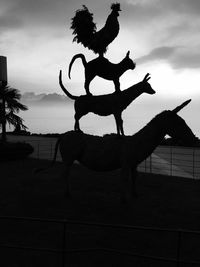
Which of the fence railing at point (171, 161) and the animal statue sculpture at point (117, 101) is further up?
the animal statue sculpture at point (117, 101)

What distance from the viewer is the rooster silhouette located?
44.1 feet

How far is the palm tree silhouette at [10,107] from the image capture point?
27.5 metres

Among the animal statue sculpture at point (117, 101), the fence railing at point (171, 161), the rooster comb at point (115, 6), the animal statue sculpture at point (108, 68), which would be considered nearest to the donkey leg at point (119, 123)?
the animal statue sculpture at point (117, 101)

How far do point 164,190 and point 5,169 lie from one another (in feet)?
31.6

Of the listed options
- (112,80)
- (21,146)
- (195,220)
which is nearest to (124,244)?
(195,220)

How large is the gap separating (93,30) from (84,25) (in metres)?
0.39

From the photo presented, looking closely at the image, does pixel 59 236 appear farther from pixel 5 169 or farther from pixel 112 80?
pixel 5 169

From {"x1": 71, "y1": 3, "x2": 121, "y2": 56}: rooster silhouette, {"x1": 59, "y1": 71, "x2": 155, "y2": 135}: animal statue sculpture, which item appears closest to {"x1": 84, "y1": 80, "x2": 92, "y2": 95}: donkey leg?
{"x1": 59, "y1": 71, "x2": 155, "y2": 135}: animal statue sculpture

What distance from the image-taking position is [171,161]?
2161 cm

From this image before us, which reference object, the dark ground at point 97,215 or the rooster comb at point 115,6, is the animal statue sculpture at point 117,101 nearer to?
the rooster comb at point 115,6

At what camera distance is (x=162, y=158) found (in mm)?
29328

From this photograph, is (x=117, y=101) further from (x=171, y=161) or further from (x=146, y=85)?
(x=171, y=161)

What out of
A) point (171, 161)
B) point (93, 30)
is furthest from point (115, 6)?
point (171, 161)

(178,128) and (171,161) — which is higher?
(178,128)
